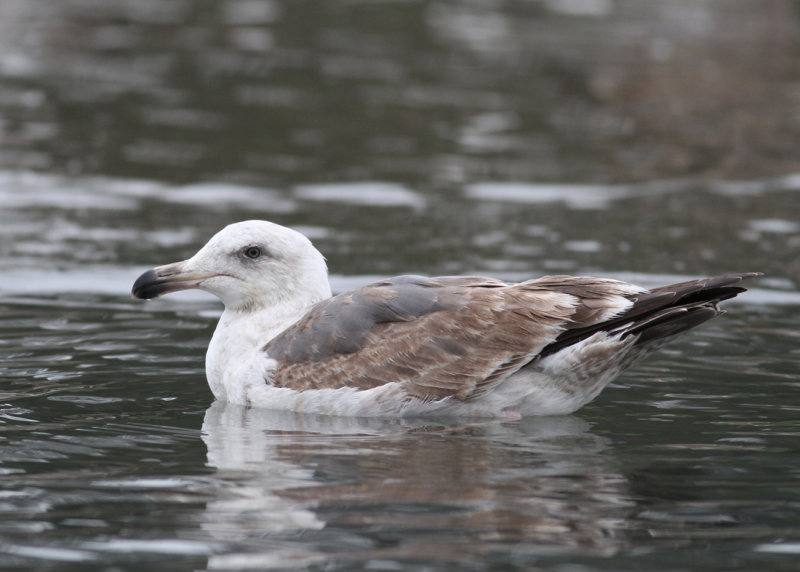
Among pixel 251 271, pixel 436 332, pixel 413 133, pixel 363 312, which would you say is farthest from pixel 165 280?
pixel 413 133

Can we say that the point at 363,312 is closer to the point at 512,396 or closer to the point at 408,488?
the point at 512,396

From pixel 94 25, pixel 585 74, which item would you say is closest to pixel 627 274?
pixel 585 74

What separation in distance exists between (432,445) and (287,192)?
29.8 ft

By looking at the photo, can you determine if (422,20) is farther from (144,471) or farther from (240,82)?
(144,471)

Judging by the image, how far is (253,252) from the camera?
9.44m

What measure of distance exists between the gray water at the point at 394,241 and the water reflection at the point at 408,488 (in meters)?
0.02

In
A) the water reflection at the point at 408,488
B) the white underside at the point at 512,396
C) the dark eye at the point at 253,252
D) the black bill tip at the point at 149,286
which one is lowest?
the water reflection at the point at 408,488

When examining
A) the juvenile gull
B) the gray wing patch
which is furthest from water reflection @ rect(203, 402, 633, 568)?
the gray wing patch

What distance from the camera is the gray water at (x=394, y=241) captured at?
673cm

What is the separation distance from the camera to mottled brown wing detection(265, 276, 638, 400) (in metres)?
8.55

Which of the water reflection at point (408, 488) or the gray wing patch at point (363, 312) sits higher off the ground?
the gray wing patch at point (363, 312)

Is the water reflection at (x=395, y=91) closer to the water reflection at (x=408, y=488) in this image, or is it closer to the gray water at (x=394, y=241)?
the gray water at (x=394, y=241)

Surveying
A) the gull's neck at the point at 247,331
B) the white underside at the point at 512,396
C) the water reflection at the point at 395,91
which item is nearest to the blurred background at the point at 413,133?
the water reflection at the point at 395,91

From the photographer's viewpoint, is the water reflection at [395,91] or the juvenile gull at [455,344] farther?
the water reflection at [395,91]
